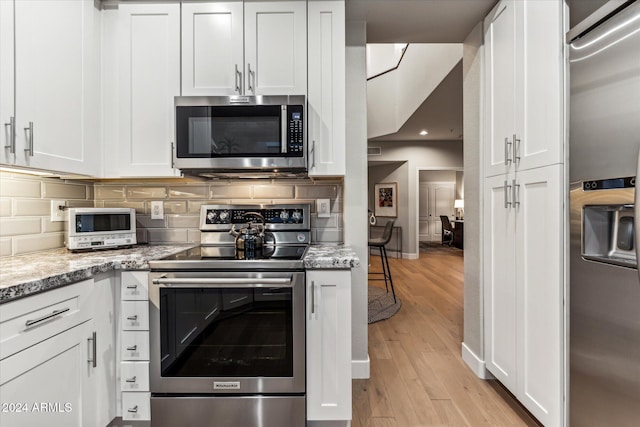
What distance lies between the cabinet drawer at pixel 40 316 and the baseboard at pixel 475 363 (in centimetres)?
227

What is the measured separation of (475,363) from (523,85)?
5.78 ft

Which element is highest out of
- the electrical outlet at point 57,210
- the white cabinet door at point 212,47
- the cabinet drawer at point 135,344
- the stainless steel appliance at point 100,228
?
the white cabinet door at point 212,47

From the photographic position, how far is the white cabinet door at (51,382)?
42.9 inches

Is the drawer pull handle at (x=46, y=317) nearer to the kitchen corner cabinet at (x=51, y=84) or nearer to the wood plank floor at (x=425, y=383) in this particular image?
the kitchen corner cabinet at (x=51, y=84)

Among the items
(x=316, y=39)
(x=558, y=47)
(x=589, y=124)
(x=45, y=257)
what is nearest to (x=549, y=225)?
(x=589, y=124)

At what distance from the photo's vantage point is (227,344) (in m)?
1.59

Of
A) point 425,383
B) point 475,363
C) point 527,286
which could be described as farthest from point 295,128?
point 475,363

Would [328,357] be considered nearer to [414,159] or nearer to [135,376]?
[135,376]

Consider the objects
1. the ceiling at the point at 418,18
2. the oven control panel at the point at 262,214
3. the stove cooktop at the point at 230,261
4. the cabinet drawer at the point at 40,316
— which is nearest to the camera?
the cabinet drawer at the point at 40,316

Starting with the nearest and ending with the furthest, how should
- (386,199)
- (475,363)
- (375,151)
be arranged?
(475,363), (375,151), (386,199)

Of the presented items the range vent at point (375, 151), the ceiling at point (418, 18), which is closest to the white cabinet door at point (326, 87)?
the ceiling at point (418, 18)

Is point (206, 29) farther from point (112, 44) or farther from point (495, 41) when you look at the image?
point (495, 41)

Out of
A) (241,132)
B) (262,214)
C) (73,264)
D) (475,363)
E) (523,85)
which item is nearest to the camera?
(73,264)

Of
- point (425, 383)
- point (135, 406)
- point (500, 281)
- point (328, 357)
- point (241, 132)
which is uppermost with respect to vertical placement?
point (241, 132)
